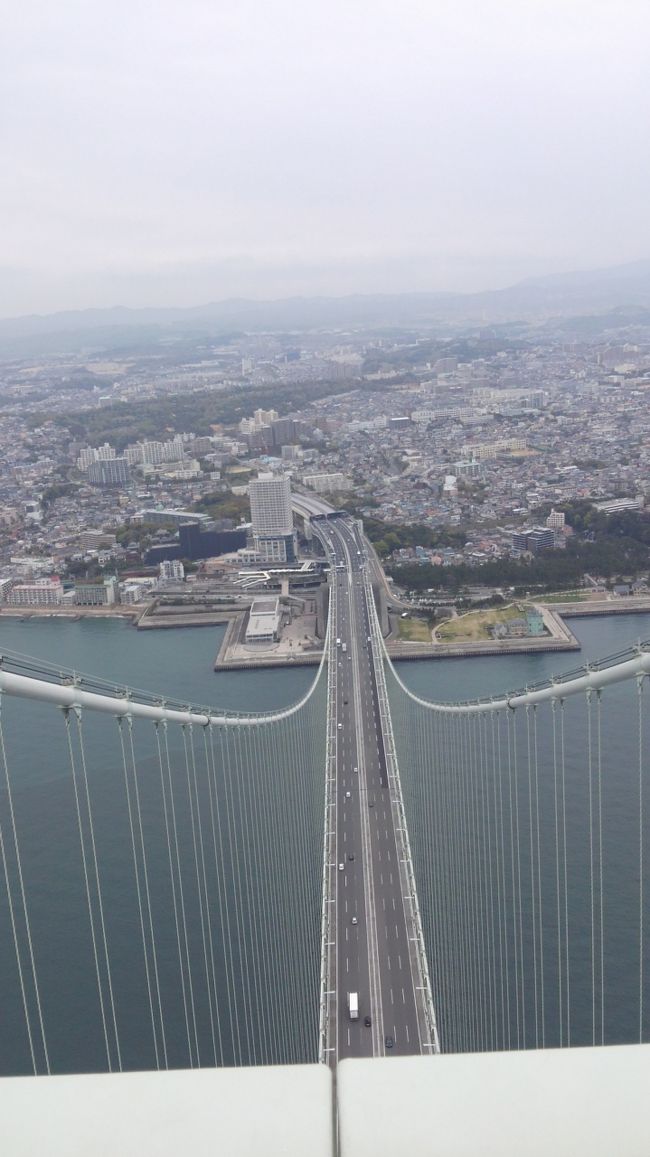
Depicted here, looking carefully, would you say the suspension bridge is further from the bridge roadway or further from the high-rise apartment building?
the high-rise apartment building

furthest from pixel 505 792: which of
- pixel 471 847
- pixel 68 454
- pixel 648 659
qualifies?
pixel 68 454

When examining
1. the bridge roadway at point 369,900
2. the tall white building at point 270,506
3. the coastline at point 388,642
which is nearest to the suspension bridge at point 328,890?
the bridge roadway at point 369,900

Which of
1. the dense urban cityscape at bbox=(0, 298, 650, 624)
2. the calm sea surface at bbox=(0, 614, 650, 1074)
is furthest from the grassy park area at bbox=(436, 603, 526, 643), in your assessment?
the dense urban cityscape at bbox=(0, 298, 650, 624)

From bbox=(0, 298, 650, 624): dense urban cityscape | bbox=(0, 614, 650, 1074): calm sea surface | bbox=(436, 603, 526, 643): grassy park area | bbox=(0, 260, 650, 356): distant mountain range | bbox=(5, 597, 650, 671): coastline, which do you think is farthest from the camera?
bbox=(0, 260, 650, 356): distant mountain range

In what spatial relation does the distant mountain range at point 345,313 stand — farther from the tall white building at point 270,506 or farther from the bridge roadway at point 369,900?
the bridge roadway at point 369,900

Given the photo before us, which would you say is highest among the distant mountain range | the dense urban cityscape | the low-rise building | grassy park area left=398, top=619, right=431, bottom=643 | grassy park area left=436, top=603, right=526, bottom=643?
the distant mountain range

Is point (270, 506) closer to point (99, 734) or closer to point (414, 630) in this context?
point (414, 630)

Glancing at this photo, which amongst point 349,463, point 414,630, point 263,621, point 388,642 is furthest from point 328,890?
point 349,463
